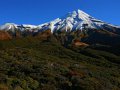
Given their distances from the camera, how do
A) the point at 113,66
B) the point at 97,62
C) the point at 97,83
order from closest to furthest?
the point at 97,83 < the point at 113,66 < the point at 97,62

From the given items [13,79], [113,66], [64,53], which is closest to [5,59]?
[13,79]

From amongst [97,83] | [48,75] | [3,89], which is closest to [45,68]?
[48,75]

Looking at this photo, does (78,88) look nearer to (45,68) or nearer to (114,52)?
(45,68)

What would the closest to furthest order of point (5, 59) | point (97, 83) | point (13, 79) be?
point (13, 79)
point (97, 83)
point (5, 59)

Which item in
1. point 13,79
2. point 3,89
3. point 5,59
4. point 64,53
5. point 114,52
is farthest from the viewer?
point 114,52

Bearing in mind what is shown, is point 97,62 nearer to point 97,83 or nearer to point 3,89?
point 97,83

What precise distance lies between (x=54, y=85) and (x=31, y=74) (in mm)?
6439

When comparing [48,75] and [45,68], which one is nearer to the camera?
[48,75]

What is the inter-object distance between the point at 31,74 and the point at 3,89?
1610 centimetres

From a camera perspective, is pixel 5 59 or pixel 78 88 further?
pixel 5 59

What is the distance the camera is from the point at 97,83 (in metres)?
55.7

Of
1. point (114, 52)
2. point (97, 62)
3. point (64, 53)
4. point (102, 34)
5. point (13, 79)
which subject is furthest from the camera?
point (102, 34)

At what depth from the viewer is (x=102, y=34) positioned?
18450 centimetres

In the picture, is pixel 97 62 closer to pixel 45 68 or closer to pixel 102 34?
pixel 45 68
